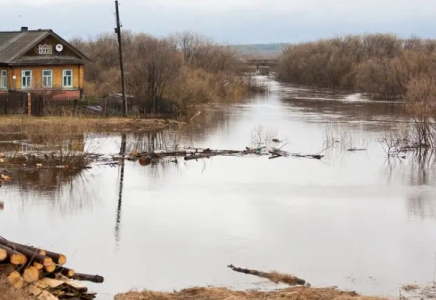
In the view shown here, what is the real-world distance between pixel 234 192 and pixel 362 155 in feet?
28.3

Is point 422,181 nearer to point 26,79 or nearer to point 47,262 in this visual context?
point 47,262

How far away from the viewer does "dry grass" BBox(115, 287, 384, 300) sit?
9.51m

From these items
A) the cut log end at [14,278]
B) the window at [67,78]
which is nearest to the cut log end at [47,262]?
the cut log end at [14,278]

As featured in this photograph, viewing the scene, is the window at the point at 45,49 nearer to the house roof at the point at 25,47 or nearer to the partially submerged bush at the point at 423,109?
the house roof at the point at 25,47

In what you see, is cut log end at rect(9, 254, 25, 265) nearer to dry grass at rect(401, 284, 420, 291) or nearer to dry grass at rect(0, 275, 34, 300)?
dry grass at rect(0, 275, 34, 300)

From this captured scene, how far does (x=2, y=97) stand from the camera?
32031 millimetres

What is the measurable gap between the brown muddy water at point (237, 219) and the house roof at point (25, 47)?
1060 cm

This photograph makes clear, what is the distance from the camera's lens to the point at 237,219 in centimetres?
1486

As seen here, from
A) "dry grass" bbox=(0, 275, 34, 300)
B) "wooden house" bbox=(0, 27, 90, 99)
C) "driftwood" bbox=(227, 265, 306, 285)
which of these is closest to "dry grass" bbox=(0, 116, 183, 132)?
"wooden house" bbox=(0, 27, 90, 99)

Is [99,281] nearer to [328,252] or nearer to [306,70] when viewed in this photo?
[328,252]

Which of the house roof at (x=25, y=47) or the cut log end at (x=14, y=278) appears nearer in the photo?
the cut log end at (x=14, y=278)

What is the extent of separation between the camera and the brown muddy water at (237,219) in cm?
1134

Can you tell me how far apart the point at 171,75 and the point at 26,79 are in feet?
24.1

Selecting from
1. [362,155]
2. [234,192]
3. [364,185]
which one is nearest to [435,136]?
[362,155]
